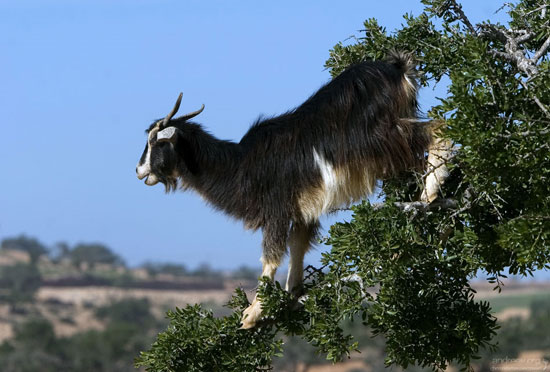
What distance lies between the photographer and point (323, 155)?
275 inches

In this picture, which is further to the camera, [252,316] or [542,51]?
[252,316]

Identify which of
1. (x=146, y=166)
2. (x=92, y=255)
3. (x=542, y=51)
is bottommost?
(x=146, y=166)

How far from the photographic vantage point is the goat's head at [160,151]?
743cm

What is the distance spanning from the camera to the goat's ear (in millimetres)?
7391

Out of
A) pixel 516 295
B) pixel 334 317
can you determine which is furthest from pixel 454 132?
pixel 516 295

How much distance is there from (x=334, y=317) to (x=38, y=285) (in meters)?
68.2

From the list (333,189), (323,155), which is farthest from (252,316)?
(323,155)

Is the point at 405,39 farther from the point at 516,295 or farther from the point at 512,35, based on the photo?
the point at 516,295

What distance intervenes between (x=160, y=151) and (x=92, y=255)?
81.5 meters

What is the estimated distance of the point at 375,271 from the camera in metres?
6.17

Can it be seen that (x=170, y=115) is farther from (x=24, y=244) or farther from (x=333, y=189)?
(x=24, y=244)

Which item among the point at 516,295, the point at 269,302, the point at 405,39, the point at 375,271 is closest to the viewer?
the point at 375,271

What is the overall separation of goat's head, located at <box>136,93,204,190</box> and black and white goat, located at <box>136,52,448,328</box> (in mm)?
32

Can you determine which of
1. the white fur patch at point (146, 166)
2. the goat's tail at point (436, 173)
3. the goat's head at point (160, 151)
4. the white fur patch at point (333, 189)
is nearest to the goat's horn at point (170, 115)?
the goat's head at point (160, 151)
